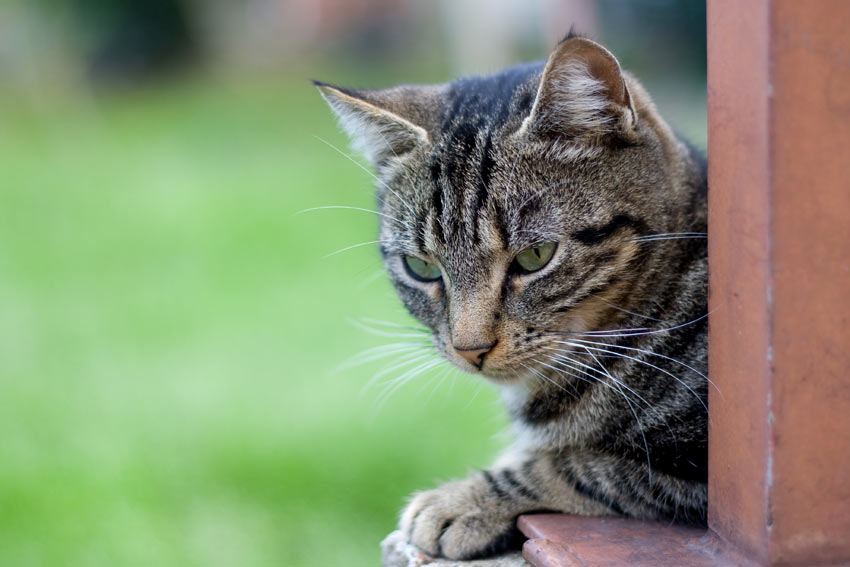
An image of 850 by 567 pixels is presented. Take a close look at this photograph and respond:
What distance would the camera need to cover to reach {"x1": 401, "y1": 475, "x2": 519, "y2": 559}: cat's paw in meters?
1.71

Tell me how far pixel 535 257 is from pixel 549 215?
8cm

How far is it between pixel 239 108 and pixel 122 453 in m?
6.97

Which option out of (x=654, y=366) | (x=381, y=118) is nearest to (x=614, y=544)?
(x=654, y=366)

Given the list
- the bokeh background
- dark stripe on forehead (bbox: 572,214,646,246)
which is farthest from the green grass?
dark stripe on forehead (bbox: 572,214,646,246)

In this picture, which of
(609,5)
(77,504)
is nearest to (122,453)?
(77,504)

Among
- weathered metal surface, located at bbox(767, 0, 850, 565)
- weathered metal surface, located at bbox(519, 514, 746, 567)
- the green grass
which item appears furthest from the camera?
the green grass

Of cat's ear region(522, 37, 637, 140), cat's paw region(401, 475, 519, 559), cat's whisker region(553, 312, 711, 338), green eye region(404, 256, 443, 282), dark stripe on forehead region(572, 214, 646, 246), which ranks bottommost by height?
cat's paw region(401, 475, 519, 559)

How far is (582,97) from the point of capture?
1694 millimetres

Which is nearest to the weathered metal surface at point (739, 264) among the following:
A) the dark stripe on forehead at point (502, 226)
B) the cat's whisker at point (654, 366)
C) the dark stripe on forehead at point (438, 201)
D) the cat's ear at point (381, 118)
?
the cat's whisker at point (654, 366)

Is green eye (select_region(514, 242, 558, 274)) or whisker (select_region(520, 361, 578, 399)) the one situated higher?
green eye (select_region(514, 242, 558, 274))

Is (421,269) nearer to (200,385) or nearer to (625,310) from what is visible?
(625,310)

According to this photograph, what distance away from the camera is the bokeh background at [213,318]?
9.48 ft

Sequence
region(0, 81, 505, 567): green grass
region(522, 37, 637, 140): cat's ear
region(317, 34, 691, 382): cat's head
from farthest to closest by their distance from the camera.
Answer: region(0, 81, 505, 567): green grass
region(317, 34, 691, 382): cat's head
region(522, 37, 637, 140): cat's ear

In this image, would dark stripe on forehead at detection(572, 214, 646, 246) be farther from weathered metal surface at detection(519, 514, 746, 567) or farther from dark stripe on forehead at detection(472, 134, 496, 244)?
weathered metal surface at detection(519, 514, 746, 567)
